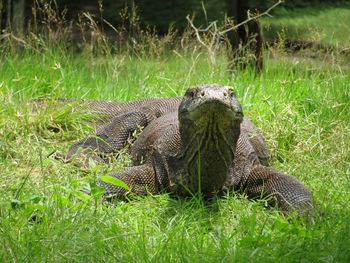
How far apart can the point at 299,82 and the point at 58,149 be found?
2231 mm

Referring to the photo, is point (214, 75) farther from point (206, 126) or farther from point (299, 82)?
point (206, 126)

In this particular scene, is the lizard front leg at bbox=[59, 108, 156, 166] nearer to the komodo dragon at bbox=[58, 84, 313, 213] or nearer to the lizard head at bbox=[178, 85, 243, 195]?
the komodo dragon at bbox=[58, 84, 313, 213]

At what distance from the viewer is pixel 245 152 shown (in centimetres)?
512

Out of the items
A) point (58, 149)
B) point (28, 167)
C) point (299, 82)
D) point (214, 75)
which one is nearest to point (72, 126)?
point (58, 149)

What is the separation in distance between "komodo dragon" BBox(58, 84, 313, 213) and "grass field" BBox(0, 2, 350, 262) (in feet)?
0.40

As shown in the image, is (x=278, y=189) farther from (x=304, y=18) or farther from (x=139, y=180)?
(x=304, y=18)

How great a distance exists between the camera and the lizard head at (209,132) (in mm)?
4289

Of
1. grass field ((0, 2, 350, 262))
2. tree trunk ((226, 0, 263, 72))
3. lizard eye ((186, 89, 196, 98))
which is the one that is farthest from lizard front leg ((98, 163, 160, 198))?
tree trunk ((226, 0, 263, 72))

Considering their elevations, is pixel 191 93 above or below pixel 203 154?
above

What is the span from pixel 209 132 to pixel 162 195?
659 mm

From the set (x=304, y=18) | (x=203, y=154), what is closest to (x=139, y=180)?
(x=203, y=154)

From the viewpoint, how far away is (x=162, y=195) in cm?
494

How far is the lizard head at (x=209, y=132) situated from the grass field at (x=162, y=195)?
0.53ft

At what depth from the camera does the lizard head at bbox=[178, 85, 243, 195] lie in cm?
429
